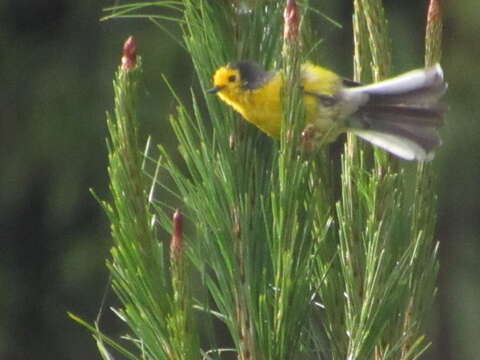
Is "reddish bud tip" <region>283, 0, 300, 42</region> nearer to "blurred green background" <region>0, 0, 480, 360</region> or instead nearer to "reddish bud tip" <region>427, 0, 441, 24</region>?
"reddish bud tip" <region>427, 0, 441, 24</region>

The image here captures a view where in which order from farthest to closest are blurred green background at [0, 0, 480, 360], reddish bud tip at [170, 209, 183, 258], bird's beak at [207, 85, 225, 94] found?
blurred green background at [0, 0, 480, 360], bird's beak at [207, 85, 225, 94], reddish bud tip at [170, 209, 183, 258]

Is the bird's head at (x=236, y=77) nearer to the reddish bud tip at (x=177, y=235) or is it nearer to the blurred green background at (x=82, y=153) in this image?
the reddish bud tip at (x=177, y=235)

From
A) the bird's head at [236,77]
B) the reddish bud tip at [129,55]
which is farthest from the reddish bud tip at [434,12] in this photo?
the reddish bud tip at [129,55]

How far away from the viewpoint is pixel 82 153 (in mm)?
4488

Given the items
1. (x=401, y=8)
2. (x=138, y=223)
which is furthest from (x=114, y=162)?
(x=401, y=8)

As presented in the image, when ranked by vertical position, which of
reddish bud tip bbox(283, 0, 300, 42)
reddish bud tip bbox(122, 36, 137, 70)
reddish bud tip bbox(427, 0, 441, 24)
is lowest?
reddish bud tip bbox(427, 0, 441, 24)

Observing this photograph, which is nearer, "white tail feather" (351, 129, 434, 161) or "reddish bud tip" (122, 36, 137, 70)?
"reddish bud tip" (122, 36, 137, 70)

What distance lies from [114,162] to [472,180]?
3.50m

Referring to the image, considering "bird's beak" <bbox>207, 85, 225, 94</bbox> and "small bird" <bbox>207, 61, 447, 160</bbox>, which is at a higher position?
"bird's beak" <bbox>207, 85, 225, 94</bbox>

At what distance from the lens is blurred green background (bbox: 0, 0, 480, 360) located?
13.8 feet

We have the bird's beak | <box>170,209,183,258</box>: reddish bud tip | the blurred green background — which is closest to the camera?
<box>170,209,183,258</box>: reddish bud tip

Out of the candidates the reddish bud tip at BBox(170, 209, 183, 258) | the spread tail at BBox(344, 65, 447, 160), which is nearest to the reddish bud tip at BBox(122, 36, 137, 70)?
the reddish bud tip at BBox(170, 209, 183, 258)

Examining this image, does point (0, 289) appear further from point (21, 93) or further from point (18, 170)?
point (21, 93)

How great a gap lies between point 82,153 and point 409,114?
3.30 metres
